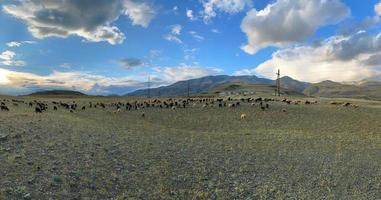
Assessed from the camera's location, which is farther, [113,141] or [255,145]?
[255,145]

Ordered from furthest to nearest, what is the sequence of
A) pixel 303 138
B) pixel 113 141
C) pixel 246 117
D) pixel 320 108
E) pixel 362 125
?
pixel 320 108 → pixel 246 117 → pixel 362 125 → pixel 303 138 → pixel 113 141

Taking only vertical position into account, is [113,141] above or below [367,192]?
above

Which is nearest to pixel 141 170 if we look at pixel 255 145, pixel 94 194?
pixel 94 194

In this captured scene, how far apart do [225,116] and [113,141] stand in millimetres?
29812

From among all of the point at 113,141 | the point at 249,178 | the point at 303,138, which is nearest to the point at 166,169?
the point at 249,178

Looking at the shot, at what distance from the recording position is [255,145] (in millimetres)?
30031

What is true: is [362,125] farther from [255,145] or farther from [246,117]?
[255,145]

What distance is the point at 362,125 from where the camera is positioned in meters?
46.2

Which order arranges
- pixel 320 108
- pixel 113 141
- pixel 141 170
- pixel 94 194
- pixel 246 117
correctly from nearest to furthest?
pixel 94 194 → pixel 141 170 → pixel 113 141 → pixel 246 117 → pixel 320 108

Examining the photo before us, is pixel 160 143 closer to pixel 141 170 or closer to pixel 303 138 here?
pixel 141 170

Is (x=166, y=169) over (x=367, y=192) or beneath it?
over

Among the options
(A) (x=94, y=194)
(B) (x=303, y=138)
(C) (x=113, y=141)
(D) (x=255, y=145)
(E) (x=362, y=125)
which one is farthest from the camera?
(E) (x=362, y=125)

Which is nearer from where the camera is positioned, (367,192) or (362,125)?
(367,192)

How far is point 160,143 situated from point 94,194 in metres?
13.6
